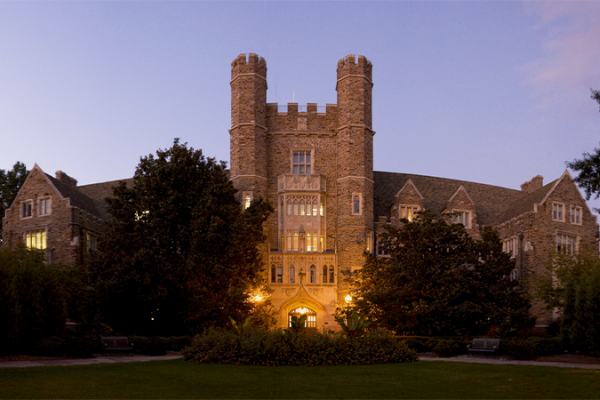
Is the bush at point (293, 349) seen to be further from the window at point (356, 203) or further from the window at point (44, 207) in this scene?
the window at point (44, 207)

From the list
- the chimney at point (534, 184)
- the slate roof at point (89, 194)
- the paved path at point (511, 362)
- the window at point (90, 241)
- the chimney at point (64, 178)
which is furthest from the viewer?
the chimney at point (534, 184)

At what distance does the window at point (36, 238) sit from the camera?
4691cm

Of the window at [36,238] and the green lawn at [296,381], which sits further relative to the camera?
the window at [36,238]

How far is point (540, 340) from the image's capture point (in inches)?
1104

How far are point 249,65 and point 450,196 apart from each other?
19445 mm

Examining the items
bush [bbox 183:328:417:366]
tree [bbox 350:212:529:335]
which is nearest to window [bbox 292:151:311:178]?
tree [bbox 350:212:529:335]

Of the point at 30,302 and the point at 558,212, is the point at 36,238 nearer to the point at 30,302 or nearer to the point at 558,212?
the point at 30,302

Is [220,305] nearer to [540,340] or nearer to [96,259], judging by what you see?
[96,259]

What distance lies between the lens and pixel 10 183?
56.3 meters

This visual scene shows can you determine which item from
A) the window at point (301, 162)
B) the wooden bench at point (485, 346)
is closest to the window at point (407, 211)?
the window at point (301, 162)

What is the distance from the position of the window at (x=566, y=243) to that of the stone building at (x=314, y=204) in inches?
3.0

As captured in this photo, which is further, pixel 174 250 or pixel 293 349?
pixel 174 250

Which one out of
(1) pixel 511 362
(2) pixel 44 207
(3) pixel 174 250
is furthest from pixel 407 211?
(1) pixel 511 362

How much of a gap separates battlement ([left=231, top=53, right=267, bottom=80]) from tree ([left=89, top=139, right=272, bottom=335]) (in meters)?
13.3
